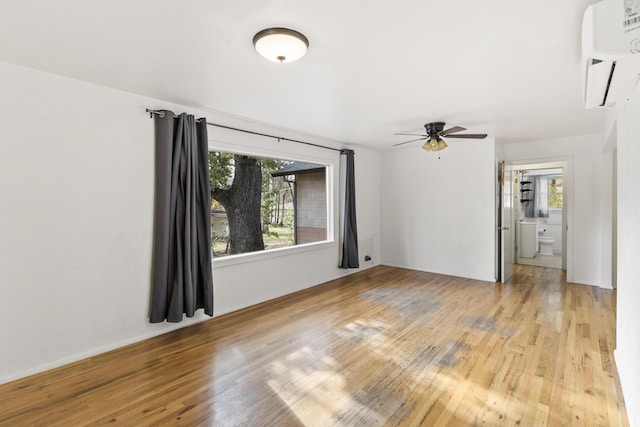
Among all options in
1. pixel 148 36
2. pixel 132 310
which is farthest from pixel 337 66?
pixel 132 310

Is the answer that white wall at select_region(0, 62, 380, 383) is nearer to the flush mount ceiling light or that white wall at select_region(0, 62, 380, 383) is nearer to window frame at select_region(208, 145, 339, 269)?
window frame at select_region(208, 145, 339, 269)

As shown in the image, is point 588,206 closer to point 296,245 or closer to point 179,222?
point 296,245

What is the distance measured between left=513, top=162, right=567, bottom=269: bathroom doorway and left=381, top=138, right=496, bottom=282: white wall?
2.40 m

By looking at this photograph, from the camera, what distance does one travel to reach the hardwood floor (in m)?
1.96

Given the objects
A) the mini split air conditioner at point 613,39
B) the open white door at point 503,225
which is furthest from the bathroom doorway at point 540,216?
the mini split air conditioner at point 613,39

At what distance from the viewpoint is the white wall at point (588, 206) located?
4707 mm

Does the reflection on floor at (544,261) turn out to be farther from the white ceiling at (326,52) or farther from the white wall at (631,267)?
the white wall at (631,267)

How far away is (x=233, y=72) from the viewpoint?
97.7 inches

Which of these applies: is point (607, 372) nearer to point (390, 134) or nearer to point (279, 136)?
point (390, 134)

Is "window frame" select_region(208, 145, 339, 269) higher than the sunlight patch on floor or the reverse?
higher

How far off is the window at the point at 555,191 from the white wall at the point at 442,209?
450 cm

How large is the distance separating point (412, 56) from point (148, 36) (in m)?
1.77

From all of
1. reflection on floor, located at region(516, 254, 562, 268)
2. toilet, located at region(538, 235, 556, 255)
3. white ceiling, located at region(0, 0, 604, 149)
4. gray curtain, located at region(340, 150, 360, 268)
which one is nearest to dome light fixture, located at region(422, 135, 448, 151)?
white ceiling, located at region(0, 0, 604, 149)

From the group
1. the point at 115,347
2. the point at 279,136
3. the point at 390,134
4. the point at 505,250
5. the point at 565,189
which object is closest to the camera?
the point at 115,347
